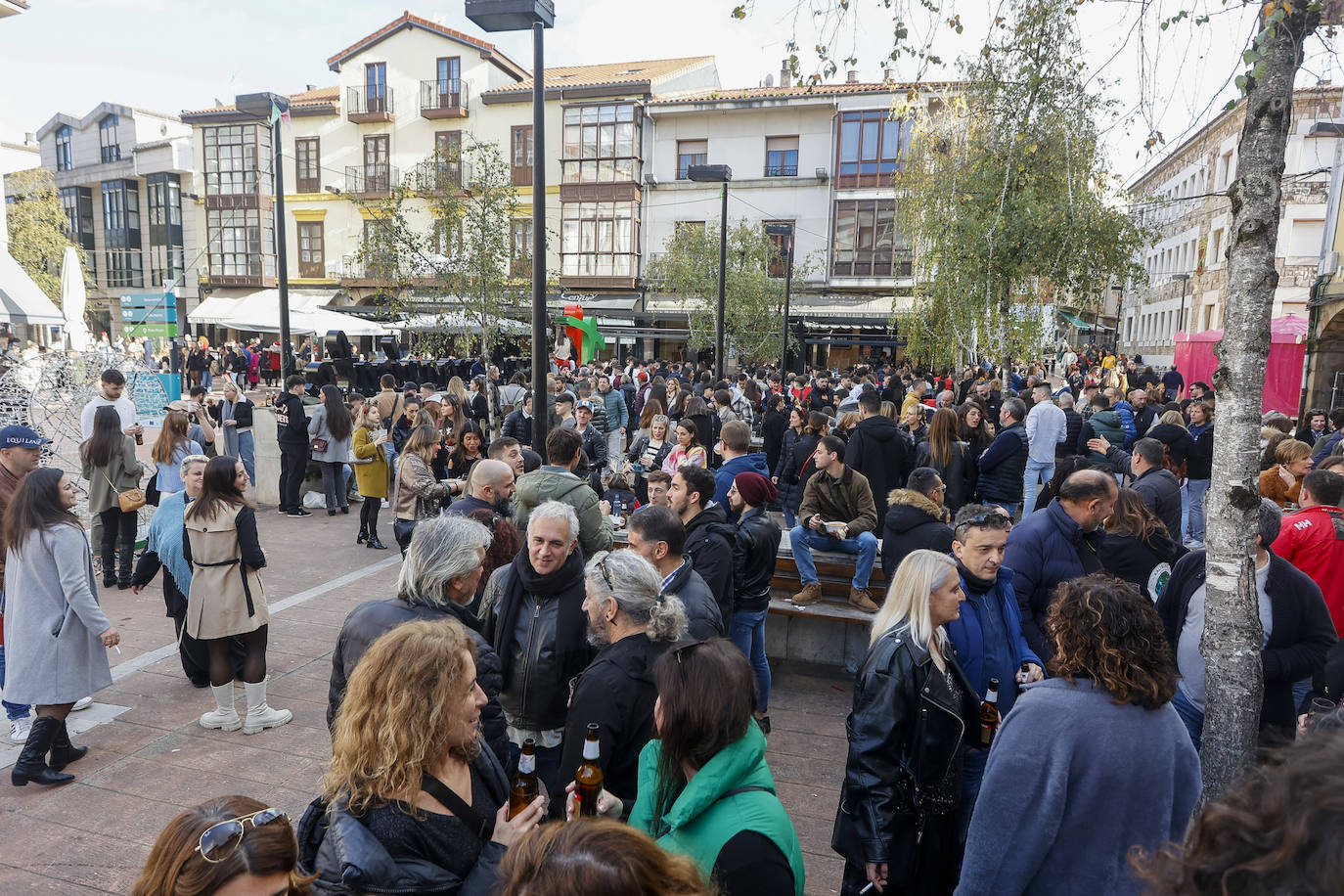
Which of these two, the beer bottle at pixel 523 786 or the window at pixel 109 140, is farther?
the window at pixel 109 140

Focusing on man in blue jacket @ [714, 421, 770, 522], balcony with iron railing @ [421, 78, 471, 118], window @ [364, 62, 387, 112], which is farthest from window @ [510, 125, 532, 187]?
man in blue jacket @ [714, 421, 770, 522]

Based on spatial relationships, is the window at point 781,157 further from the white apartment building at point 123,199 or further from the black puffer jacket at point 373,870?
the black puffer jacket at point 373,870

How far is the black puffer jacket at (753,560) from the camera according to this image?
4758 millimetres

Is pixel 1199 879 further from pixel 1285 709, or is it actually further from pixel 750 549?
pixel 750 549

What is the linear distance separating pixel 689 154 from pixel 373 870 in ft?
117

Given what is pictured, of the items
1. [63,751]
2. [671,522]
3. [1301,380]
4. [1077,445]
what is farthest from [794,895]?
[1301,380]

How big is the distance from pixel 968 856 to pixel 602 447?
23.6 ft

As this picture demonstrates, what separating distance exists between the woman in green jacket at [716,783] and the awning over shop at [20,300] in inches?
634

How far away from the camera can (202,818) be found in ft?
5.35

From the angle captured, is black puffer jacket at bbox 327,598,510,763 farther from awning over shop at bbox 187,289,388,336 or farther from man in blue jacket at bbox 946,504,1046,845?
awning over shop at bbox 187,289,388,336

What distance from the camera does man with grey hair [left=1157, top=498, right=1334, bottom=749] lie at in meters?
3.36

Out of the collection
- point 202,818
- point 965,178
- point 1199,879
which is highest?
point 965,178

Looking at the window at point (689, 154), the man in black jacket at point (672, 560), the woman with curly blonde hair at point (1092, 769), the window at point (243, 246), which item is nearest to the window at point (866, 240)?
the window at point (689, 154)

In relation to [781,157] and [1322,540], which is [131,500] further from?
[781,157]
